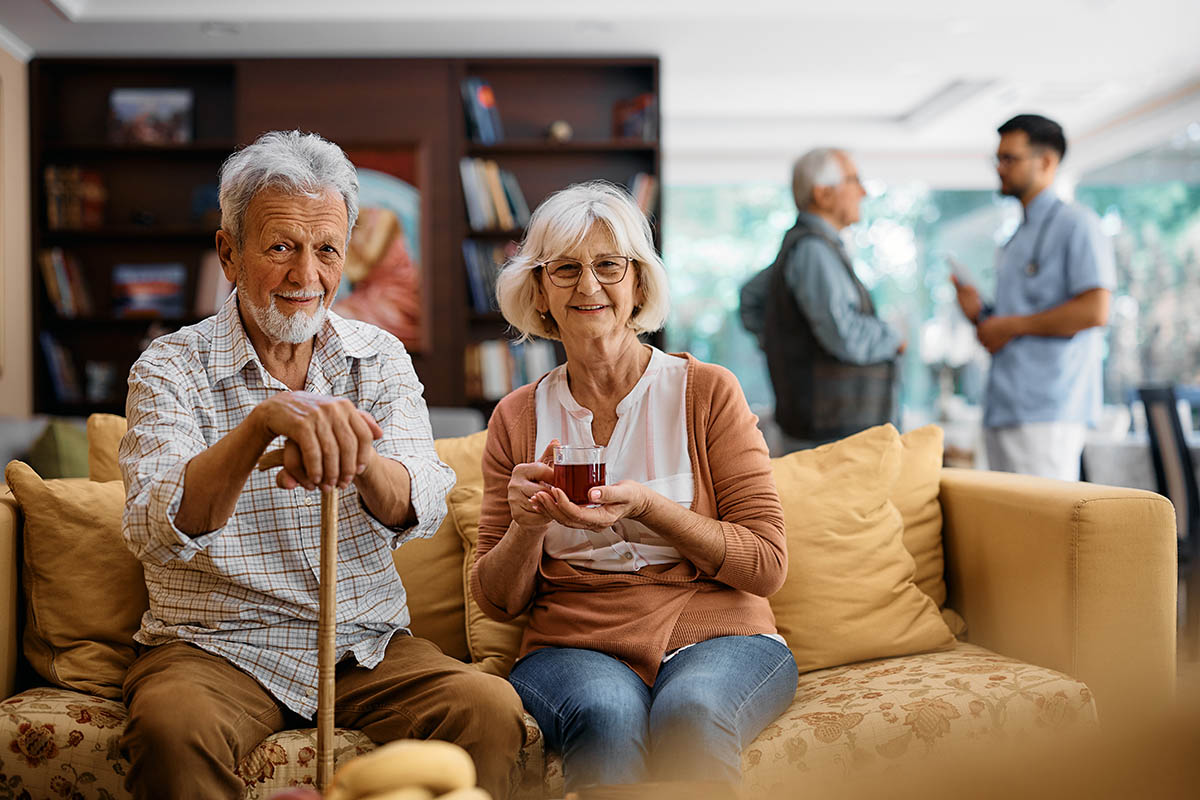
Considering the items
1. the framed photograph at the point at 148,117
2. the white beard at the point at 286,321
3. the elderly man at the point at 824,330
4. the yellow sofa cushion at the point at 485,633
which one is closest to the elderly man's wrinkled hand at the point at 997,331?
the elderly man at the point at 824,330

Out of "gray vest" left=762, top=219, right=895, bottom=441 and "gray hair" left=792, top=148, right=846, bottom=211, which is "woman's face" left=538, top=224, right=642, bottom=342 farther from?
"gray hair" left=792, top=148, right=846, bottom=211

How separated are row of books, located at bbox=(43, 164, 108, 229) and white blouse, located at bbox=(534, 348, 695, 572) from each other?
161 inches

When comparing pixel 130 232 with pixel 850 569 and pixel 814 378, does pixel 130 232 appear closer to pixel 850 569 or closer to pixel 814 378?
pixel 814 378

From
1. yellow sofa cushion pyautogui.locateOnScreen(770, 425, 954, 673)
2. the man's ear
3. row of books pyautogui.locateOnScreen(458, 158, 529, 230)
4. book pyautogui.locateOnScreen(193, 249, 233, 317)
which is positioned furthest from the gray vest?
book pyautogui.locateOnScreen(193, 249, 233, 317)

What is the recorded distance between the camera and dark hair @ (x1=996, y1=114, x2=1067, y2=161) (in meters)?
3.08

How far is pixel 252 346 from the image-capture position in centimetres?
163

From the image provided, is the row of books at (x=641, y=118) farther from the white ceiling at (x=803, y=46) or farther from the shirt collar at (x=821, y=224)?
the shirt collar at (x=821, y=224)

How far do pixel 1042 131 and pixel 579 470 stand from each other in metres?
2.31

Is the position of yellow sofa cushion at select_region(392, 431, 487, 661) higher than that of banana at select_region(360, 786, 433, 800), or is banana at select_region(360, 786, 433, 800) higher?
banana at select_region(360, 786, 433, 800)

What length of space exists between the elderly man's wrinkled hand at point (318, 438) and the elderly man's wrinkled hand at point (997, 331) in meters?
2.40

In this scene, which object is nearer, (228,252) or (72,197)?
(228,252)

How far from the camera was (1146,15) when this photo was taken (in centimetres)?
490

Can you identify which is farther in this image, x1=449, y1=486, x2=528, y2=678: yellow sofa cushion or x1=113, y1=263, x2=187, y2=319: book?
x1=113, y1=263, x2=187, y2=319: book

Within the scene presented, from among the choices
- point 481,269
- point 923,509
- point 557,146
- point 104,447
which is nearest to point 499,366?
point 481,269
